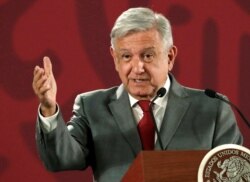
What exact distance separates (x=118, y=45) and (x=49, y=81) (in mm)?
404

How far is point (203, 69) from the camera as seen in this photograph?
290cm

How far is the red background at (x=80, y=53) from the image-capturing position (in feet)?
8.84

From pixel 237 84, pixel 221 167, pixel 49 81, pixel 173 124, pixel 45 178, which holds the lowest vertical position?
pixel 45 178

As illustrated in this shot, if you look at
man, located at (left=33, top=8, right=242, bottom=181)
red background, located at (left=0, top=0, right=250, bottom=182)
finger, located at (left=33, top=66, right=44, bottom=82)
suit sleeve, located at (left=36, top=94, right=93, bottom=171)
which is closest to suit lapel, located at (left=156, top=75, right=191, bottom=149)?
man, located at (left=33, top=8, right=242, bottom=181)

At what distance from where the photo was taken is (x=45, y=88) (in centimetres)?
177

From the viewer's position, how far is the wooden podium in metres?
1.44

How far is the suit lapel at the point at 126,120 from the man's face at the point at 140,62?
44 millimetres

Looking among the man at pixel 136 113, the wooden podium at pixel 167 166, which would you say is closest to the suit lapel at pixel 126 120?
the man at pixel 136 113

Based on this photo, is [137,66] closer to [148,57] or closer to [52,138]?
[148,57]

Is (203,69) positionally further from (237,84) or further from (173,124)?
(173,124)

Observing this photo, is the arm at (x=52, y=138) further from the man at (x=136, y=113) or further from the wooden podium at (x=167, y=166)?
the wooden podium at (x=167, y=166)

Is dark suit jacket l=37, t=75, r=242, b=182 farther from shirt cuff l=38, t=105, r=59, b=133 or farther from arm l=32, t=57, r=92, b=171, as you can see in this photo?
shirt cuff l=38, t=105, r=59, b=133

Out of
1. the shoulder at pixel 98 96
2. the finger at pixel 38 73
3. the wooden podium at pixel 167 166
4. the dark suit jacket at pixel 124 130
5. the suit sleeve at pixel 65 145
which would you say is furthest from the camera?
the shoulder at pixel 98 96

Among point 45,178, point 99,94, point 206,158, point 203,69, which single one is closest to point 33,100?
point 45,178
